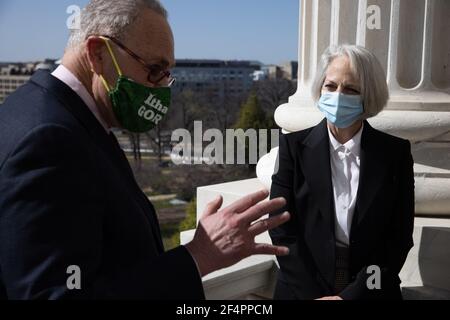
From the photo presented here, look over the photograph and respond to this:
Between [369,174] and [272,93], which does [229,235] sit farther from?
[272,93]

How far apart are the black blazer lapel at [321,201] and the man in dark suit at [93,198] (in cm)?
137

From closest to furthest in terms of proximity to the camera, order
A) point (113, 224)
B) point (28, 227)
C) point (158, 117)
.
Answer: point (28, 227) → point (113, 224) → point (158, 117)

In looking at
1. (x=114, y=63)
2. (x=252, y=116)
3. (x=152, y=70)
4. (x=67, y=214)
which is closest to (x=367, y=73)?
(x=152, y=70)

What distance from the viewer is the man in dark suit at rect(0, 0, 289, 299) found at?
2.24 meters

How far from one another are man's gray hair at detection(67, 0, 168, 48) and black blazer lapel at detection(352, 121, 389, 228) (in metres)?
2.17

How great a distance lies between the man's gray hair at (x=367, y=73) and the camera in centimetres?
433

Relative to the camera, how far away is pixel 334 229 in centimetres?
413

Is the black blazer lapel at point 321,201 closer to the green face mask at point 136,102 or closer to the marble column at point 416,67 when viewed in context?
the green face mask at point 136,102

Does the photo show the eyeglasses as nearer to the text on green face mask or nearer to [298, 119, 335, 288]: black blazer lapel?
the text on green face mask

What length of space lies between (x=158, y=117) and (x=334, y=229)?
66.0 inches

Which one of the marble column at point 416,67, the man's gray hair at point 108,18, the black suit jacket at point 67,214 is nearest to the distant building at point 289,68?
the marble column at point 416,67

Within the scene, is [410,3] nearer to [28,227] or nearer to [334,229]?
[334,229]

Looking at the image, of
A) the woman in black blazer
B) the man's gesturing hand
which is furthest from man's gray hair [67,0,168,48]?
the woman in black blazer

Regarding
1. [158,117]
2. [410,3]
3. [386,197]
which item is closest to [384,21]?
[410,3]
